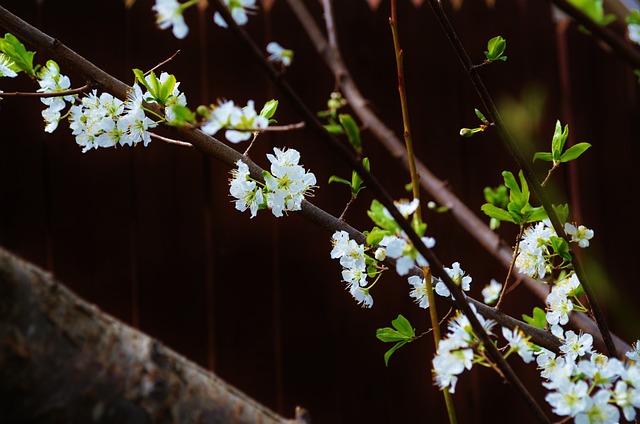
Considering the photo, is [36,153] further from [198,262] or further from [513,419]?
[513,419]

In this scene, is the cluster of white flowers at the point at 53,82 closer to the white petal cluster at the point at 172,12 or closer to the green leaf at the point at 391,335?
the white petal cluster at the point at 172,12

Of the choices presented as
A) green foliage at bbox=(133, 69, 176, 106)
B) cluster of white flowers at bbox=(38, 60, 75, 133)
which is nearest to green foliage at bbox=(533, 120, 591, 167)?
green foliage at bbox=(133, 69, 176, 106)

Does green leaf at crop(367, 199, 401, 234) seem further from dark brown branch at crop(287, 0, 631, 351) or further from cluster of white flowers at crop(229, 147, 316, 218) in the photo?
dark brown branch at crop(287, 0, 631, 351)

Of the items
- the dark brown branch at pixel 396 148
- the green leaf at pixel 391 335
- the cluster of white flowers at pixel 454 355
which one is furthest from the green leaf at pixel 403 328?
the dark brown branch at pixel 396 148

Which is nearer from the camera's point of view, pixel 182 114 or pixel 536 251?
pixel 182 114

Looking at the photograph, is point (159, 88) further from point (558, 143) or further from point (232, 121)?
point (558, 143)

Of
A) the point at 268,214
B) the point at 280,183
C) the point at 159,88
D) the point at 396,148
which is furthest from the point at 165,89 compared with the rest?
the point at 268,214
